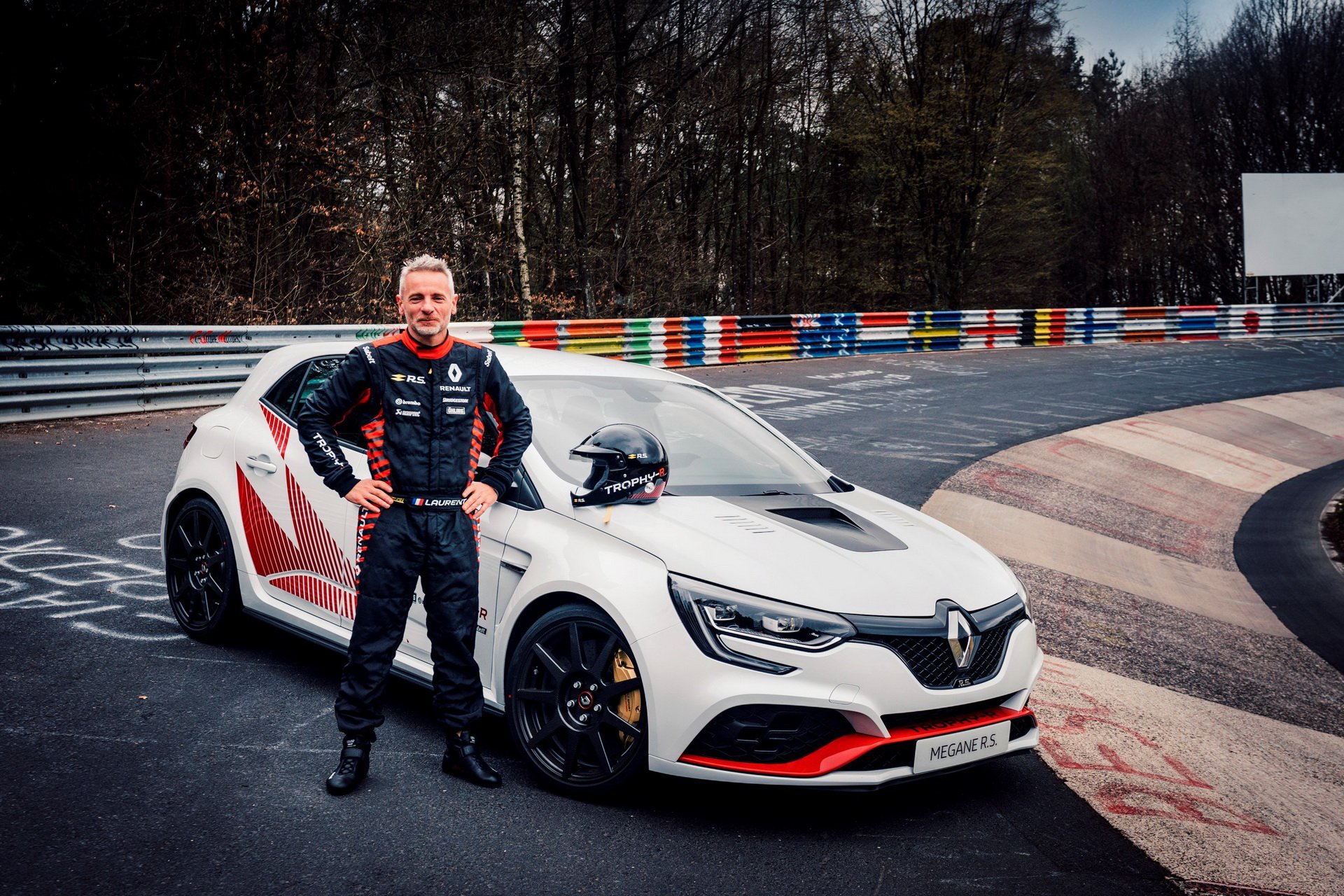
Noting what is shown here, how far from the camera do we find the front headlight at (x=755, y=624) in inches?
140

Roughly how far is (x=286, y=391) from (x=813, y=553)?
9.19ft

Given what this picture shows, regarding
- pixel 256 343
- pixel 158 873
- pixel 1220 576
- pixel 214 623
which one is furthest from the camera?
pixel 256 343

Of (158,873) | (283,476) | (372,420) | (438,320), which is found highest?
(438,320)

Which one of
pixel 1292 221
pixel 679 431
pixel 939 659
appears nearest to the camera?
pixel 939 659

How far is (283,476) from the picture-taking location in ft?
16.5

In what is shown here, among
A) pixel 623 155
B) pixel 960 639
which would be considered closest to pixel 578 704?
pixel 960 639

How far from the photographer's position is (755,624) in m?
3.59

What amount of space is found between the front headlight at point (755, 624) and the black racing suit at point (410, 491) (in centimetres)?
85

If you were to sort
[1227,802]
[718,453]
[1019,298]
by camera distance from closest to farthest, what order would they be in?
[1227,802], [718,453], [1019,298]

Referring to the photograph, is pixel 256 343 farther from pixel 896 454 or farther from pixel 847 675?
pixel 847 675

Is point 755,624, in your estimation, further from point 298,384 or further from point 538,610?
point 298,384

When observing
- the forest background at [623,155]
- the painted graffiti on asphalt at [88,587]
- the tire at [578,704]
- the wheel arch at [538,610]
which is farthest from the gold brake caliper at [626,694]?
the forest background at [623,155]

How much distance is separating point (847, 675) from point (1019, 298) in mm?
40804

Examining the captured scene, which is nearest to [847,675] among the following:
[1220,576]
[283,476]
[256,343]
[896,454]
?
[283,476]
